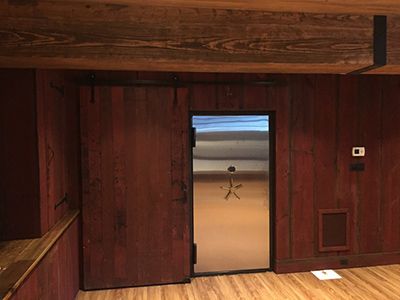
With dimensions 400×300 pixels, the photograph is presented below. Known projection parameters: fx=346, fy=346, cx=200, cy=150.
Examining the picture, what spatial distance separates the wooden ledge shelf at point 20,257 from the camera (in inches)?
68.2

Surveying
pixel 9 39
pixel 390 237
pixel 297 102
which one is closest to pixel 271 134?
pixel 297 102

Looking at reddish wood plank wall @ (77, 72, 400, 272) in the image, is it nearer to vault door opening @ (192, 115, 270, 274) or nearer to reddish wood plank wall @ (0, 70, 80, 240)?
vault door opening @ (192, 115, 270, 274)

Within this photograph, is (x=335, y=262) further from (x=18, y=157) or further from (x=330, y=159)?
(x=18, y=157)

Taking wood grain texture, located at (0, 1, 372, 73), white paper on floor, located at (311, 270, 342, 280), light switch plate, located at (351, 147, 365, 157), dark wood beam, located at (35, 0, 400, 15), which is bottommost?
white paper on floor, located at (311, 270, 342, 280)

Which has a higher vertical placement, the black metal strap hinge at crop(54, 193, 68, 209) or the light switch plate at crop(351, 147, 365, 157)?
the light switch plate at crop(351, 147, 365, 157)

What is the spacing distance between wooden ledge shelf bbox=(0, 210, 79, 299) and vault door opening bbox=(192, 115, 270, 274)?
1.63 m

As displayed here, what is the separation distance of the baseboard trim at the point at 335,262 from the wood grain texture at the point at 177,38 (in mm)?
2556

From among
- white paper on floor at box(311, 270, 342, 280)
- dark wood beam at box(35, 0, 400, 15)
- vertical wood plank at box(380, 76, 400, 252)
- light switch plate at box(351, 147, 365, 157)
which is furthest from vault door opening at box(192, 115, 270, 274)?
dark wood beam at box(35, 0, 400, 15)

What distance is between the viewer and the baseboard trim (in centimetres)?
392

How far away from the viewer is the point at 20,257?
205cm

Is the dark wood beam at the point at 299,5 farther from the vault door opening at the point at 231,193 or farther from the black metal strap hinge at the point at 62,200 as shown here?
the vault door opening at the point at 231,193

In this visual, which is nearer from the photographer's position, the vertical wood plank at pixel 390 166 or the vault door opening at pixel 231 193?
the vault door opening at pixel 231 193

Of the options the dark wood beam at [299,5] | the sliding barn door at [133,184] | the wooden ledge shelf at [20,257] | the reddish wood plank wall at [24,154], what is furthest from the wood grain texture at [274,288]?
the dark wood beam at [299,5]

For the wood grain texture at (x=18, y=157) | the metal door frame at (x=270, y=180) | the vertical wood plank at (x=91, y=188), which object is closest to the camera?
the wood grain texture at (x=18, y=157)
